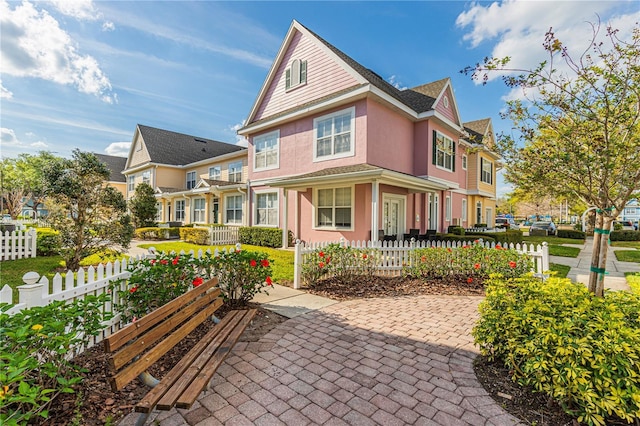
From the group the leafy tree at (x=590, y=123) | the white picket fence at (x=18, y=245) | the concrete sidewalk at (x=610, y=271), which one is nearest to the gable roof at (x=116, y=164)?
the white picket fence at (x=18, y=245)

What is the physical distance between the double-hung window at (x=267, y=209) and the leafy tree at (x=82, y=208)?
8.13 meters

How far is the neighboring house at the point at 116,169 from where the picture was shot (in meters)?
33.2

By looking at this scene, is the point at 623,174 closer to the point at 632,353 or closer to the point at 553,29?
the point at 553,29

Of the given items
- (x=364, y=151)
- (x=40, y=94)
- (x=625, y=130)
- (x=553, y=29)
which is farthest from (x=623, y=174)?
(x=40, y=94)

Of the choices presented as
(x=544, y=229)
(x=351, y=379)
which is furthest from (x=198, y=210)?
(x=544, y=229)

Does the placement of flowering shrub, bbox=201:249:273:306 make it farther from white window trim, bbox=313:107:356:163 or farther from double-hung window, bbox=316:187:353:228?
white window trim, bbox=313:107:356:163

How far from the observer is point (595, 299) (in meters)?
3.22

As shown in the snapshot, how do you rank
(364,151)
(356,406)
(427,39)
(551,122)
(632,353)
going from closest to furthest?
1. (632,353)
2. (356,406)
3. (551,122)
4. (427,39)
5. (364,151)

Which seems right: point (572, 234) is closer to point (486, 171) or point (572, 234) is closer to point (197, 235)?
point (486, 171)

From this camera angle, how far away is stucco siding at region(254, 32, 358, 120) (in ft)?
43.9

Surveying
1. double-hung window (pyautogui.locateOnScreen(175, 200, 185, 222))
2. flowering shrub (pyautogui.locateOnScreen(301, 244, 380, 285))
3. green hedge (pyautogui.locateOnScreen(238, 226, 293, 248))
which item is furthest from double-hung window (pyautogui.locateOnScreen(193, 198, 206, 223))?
flowering shrub (pyautogui.locateOnScreen(301, 244, 380, 285))

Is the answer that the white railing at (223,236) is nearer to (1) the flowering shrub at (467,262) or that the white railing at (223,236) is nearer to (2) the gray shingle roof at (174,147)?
(1) the flowering shrub at (467,262)

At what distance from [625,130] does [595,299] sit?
7.80 feet

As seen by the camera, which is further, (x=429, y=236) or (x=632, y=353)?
(x=429, y=236)
